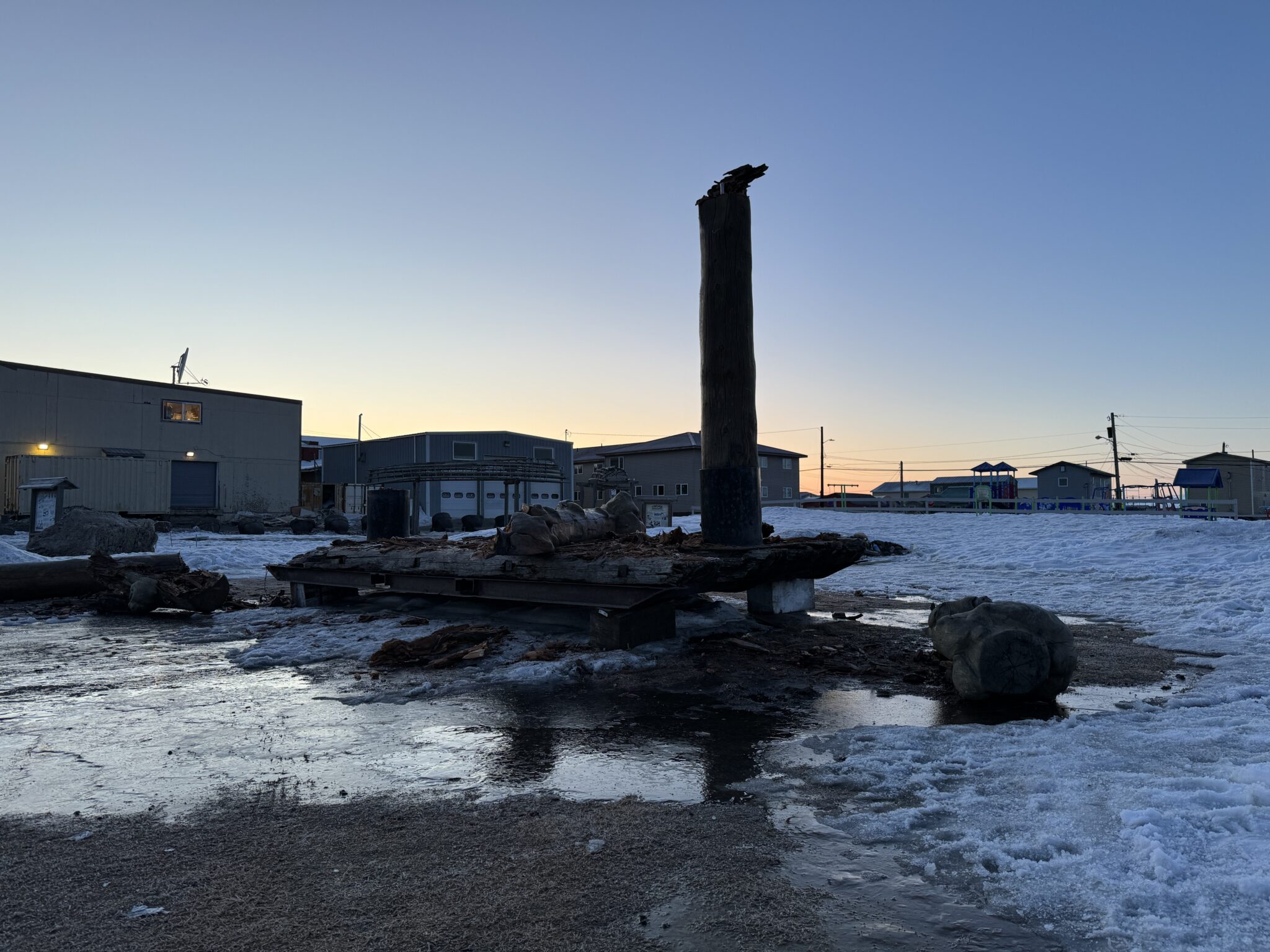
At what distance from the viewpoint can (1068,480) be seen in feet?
196

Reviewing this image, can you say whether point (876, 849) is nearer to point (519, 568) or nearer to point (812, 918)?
point (812, 918)

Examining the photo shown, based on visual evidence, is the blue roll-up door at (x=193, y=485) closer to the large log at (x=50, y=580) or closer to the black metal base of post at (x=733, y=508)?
the large log at (x=50, y=580)

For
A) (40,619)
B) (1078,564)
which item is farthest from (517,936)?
(1078,564)

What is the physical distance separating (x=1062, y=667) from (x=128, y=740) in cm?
590

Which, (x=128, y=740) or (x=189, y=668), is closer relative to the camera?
(x=128, y=740)

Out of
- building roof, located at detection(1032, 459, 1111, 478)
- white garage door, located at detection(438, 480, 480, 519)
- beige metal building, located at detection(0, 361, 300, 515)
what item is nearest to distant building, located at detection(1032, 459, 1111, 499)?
building roof, located at detection(1032, 459, 1111, 478)

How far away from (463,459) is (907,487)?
2030 inches

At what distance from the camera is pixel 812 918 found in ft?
8.32

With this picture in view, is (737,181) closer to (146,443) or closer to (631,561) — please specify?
(631,561)

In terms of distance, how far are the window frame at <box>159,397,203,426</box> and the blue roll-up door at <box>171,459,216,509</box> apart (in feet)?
5.81

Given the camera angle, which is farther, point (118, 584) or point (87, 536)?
point (87, 536)

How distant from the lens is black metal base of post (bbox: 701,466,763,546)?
312 inches

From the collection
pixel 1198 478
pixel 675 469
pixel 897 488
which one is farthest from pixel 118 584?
pixel 897 488

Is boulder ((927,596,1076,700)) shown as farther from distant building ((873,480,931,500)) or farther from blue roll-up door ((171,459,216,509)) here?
distant building ((873,480,931,500))
